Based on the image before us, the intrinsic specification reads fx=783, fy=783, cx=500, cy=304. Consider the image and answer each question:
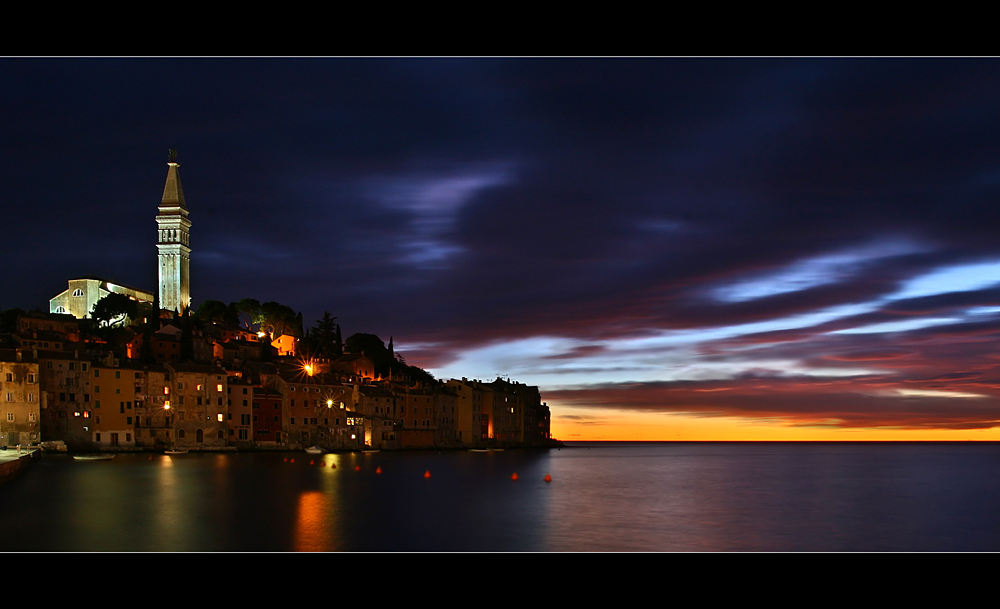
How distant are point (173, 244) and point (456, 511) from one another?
78248 mm

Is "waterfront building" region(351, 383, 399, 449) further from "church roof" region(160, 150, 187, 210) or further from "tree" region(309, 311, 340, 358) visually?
"church roof" region(160, 150, 187, 210)

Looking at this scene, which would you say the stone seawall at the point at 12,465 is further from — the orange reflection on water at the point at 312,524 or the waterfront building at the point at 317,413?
the waterfront building at the point at 317,413

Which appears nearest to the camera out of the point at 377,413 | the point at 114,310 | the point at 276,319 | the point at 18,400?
the point at 18,400

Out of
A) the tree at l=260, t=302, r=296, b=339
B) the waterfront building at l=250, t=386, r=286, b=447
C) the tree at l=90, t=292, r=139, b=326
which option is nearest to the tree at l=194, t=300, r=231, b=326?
the tree at l=260, t=302, r=296, b=339

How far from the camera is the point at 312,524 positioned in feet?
72.9

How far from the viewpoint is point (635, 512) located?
27.5m

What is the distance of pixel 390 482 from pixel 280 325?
44486mm

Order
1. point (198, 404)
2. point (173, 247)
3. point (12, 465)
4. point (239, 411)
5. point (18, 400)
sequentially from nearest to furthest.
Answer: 1. point (12, 465)
2. point (18, 400)
3. point (198, 404)
4. point (239, 411)
5. point (173, 247)

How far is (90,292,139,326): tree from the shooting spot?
71.6 metres

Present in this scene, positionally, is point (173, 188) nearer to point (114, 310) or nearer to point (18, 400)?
point (114, 310)

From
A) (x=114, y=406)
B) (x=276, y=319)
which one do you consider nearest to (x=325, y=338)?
(x=276, y=319)
